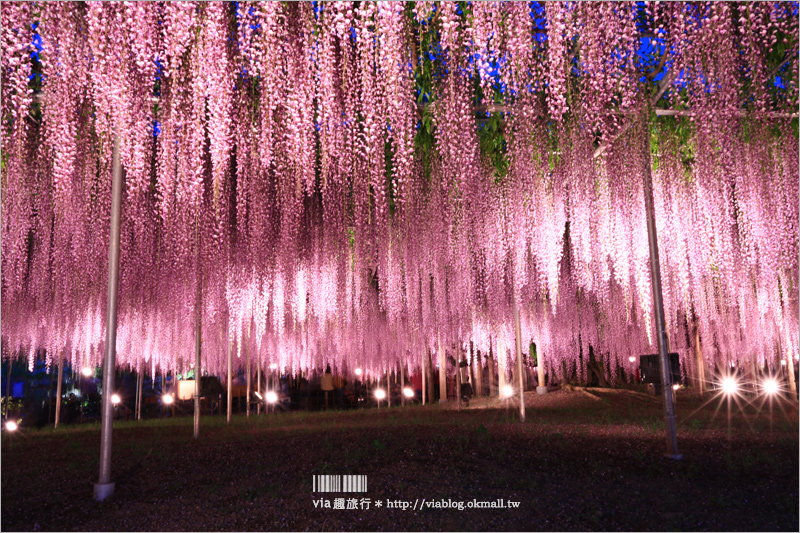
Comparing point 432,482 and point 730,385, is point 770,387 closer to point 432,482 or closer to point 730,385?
point 730,385

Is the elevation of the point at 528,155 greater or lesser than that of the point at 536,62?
lesser

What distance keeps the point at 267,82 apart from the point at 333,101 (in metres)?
0.52

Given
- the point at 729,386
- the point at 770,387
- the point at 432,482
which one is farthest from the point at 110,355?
the point at 770,387

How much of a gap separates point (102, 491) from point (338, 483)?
222 cm

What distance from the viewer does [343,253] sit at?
8555 mm

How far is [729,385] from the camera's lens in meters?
20.0

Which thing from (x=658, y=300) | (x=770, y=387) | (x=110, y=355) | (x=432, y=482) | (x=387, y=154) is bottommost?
(x=770, y=387)

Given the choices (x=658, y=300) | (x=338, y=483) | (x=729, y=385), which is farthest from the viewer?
(x=729, y=385)

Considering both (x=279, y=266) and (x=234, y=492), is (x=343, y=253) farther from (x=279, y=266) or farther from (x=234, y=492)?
(x=234, y=492)

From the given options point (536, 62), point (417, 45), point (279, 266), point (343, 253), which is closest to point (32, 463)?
point (279, 266)

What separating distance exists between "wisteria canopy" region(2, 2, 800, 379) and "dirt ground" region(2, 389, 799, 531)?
6.33 ft

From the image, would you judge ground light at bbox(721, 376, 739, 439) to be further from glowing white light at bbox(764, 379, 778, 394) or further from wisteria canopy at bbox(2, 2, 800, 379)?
wisteria canopy at bbox(2, 2, 800, 379)

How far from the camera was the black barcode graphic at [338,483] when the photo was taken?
4901mm

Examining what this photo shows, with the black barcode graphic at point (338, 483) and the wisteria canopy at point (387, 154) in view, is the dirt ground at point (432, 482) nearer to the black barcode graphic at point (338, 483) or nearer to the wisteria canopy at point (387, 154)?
the black barcode graphic at point (338, 483)
